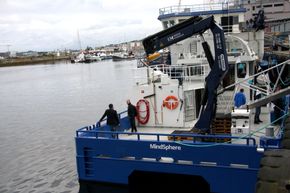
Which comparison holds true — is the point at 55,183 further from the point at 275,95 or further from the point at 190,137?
the point at 275,95

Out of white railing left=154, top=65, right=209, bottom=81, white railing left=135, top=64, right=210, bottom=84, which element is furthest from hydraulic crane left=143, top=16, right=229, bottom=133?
white railing left=154, top=65, right=209, bottom=81

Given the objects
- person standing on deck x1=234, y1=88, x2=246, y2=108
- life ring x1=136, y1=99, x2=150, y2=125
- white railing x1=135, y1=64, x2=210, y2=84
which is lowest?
life ring x1=136, y1=99, x2=150, y2=125

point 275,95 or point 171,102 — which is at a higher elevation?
point 275,95

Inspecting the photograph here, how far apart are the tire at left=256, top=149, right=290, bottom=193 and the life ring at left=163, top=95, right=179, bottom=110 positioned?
7679 mm

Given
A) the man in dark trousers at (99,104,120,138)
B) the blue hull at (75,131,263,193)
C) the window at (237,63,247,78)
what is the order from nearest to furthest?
1. the blue hull at (75,131,263,193)
2. the man in dark trousers at (99,104,120,138)
3. the window at (237,63,247,78)

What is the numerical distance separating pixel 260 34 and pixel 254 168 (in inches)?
504

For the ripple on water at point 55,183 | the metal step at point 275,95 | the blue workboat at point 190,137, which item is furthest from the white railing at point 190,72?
the ripple on water at point 55,183

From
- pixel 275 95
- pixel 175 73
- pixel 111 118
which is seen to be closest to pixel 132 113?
pixel 111 118

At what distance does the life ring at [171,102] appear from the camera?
13484 millimetres

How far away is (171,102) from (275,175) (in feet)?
27.7

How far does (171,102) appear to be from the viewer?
13.5m

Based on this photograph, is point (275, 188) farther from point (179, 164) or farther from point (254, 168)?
point (179, 164)

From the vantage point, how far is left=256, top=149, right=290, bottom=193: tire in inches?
195

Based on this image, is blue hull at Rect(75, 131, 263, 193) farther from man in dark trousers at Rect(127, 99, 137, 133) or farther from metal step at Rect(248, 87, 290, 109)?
man in dark trousers at Rect(127, 99, 137, 133)
